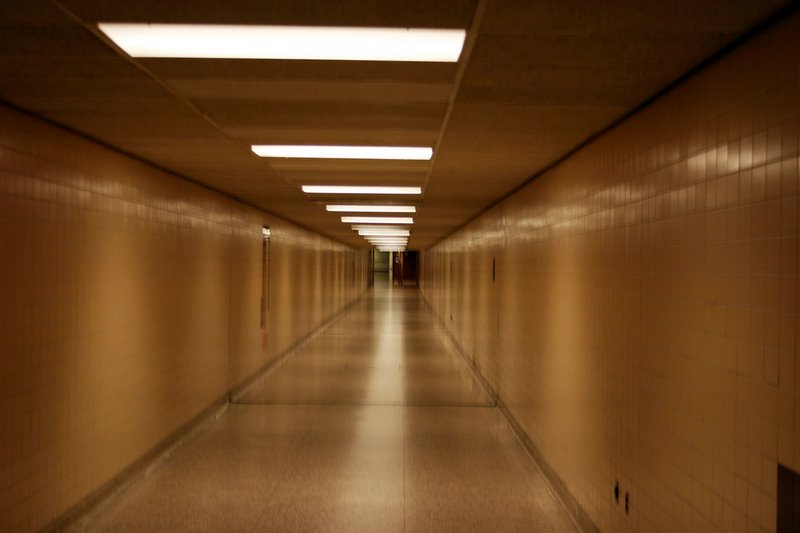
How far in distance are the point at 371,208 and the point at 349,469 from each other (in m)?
4.75

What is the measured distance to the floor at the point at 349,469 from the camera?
12.8 ft

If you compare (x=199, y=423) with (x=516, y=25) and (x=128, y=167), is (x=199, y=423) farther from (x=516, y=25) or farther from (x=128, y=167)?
(x=516, y=25)

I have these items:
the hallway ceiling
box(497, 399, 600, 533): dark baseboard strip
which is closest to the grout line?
the hallway ceiling

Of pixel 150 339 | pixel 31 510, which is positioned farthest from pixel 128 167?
pixel 31 510

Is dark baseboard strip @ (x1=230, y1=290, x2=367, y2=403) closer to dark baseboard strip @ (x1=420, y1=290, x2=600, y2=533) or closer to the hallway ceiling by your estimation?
dark baseboard strip @ (x1=420, y1=290, x2=600, y2=533)

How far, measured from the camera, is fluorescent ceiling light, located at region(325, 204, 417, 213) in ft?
27.7

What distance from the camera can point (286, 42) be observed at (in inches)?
91.7

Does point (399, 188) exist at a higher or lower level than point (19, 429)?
higher

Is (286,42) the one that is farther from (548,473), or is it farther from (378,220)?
(378,220)

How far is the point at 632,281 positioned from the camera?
3.13m

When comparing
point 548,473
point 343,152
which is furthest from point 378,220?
point 548,473

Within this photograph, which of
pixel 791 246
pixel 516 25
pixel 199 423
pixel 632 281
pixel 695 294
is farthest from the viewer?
pixel 199 423

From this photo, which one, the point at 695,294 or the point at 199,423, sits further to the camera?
the point at 199,423

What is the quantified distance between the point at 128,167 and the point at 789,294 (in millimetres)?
4346
